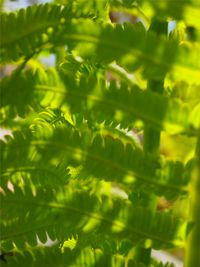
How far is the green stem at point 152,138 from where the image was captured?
30.2 inches

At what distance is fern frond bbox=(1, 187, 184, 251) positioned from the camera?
2.13ft

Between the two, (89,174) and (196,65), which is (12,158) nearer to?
(89,174)

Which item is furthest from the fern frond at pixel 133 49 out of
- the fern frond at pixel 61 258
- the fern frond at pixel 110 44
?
the fern frond at pixel 61 258

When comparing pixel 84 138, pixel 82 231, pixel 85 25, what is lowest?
pixel 82 231

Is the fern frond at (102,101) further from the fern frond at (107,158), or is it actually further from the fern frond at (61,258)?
the fern frond at (61,258)

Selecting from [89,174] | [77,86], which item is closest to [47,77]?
[77,86]

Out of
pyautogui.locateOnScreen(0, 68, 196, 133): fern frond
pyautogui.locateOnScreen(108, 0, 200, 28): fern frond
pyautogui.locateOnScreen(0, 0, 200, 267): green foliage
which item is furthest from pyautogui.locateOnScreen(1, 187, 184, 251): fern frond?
pyautogui.locateOnScreen(108, 0, 200, 28): fern frond

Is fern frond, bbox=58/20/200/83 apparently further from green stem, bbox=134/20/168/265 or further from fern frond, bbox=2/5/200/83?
green stem, bbox=134/20/168/265

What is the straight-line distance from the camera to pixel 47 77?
2.11 feet

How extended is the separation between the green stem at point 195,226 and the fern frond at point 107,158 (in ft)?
0.07

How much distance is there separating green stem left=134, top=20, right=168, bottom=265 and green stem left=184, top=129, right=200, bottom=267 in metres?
0.09

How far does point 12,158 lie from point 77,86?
0.41 ft

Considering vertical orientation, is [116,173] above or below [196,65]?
below

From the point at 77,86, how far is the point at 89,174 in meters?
0.12
